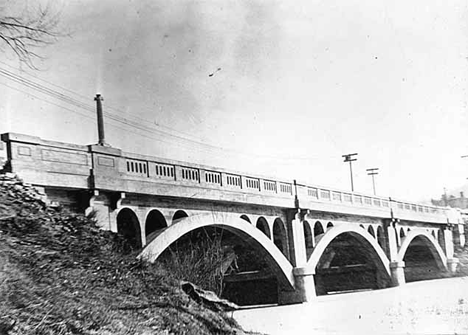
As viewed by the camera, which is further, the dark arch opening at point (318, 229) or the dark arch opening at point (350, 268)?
the dark arch opening at point (350, 268)

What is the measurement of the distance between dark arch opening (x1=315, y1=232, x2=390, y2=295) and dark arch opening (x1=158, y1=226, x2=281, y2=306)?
506 centimetres

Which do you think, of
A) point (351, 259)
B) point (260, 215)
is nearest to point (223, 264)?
point (260, 215)

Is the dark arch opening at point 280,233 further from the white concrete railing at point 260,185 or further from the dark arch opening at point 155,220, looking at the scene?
the dark arch opening at point 155,220

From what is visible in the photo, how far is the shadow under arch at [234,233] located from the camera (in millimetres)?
14152

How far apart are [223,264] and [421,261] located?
2074 centimetres

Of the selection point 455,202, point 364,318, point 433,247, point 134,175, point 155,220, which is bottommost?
point 364,318

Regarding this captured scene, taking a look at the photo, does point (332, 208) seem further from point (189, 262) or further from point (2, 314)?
point (2, 314)

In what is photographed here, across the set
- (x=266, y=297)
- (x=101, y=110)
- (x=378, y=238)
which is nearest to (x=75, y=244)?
(x=101, y=110)

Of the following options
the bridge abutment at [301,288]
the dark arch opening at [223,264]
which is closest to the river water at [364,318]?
the bridge abutment at [301,288]

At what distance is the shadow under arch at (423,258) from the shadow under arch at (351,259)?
13.8 feet

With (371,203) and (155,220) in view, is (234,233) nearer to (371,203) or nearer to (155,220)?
(155,220)

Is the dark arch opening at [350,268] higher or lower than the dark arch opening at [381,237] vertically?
lower

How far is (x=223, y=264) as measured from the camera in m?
21.9

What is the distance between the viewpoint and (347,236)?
28.7 metres
